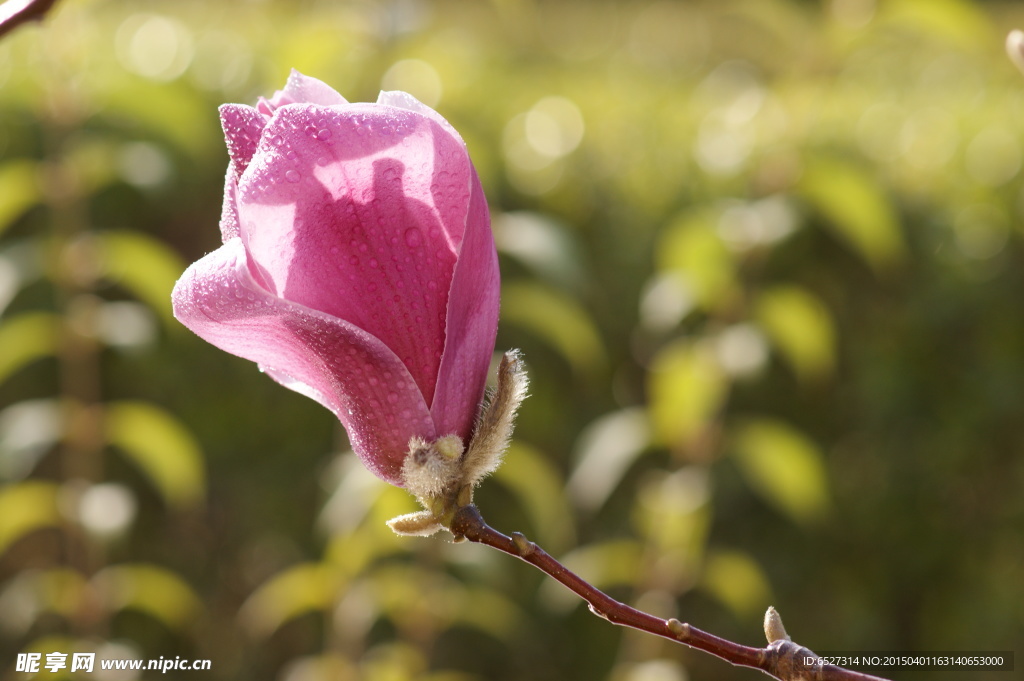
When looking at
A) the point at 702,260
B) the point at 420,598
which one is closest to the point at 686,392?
the point at 702,260

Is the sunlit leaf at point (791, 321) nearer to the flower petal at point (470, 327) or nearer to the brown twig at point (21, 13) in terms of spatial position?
the flower petal at point (470, 327)

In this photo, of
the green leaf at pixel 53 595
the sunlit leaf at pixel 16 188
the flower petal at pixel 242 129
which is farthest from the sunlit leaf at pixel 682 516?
the flower petal at pixel 242 129

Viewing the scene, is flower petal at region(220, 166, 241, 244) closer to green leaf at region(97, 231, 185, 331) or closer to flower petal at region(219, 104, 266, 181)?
flower petal at region(219, 104, 266, 181)

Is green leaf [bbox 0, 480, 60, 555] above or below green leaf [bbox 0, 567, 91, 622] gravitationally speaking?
above

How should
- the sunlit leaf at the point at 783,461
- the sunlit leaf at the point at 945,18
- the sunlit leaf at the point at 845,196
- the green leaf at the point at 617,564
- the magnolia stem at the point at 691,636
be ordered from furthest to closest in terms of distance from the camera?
the green leaf at the point at 617,564, the sunlit leaf at the point at 783,461, the sunlit leaf at the point at 845,196, the sunlit leaf at the point at 945,18, the magnolia stem at the point at 691,636

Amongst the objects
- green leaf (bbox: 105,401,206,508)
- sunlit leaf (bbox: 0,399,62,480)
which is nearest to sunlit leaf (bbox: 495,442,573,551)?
green leaf (bbox: 105,401,206,508)

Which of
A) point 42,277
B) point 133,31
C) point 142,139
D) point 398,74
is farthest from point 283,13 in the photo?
point 398,74

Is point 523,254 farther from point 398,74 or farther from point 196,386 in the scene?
point 196,386
